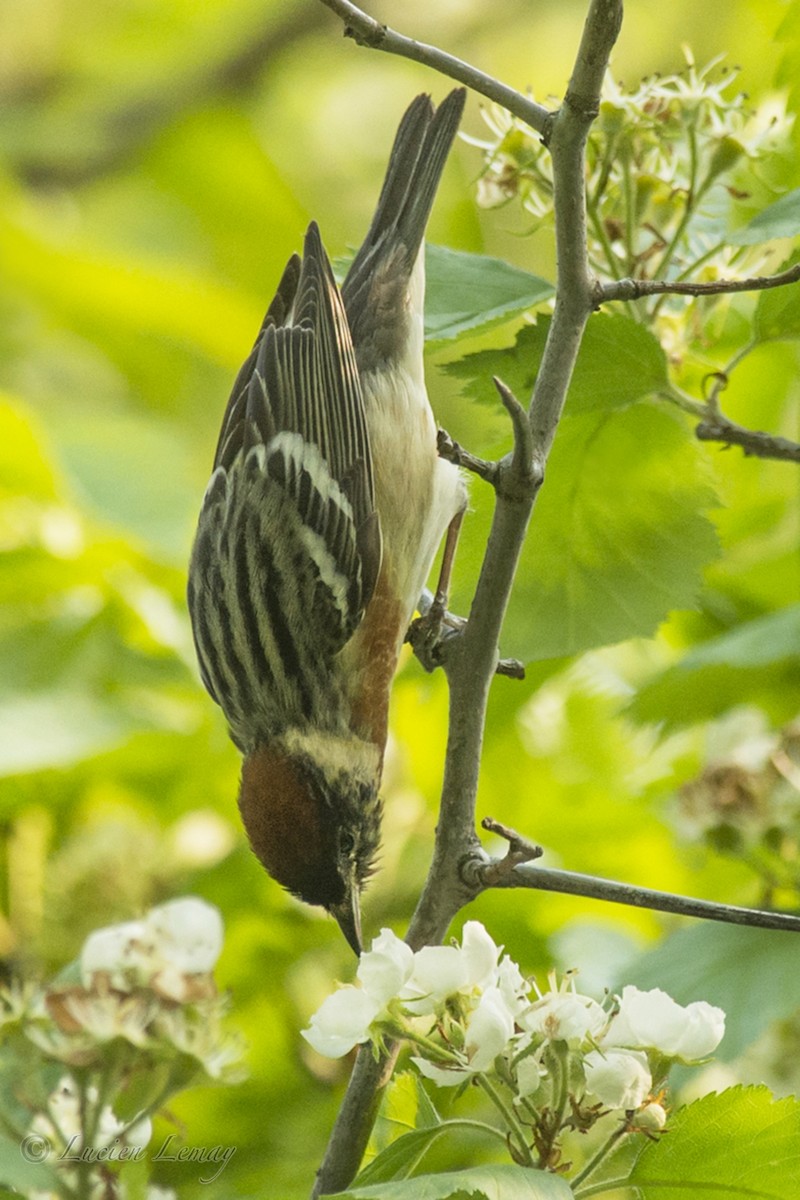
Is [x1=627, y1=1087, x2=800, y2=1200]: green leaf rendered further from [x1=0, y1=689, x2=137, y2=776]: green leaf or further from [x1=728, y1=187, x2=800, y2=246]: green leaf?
[x1=0, y1=689, x2=137, y2=776]: green leaf

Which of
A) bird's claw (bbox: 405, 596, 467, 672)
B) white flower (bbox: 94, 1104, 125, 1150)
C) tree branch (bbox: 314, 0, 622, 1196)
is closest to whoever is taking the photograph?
tree branch (bbox: 314, 0, 622, 1196)

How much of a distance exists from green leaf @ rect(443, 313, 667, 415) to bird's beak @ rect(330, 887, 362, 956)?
1.07 m

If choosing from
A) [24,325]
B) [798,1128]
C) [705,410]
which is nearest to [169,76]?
[24,325]

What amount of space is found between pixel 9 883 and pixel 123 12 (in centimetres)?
525

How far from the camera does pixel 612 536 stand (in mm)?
2188

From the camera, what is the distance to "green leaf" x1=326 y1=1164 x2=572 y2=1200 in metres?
1.26

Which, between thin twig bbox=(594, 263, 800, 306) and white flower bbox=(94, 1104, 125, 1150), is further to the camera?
white flower bbox=(94, 1104, 125, 1150)

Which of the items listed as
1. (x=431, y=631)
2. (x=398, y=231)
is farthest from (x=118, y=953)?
(x=398, y=231)

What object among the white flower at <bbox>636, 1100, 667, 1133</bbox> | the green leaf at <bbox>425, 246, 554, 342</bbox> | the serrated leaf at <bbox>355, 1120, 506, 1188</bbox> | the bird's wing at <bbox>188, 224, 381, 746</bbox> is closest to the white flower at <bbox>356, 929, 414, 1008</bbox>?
the serrated leaf at <bbox>355, 1120, 506, 1188</bbox>

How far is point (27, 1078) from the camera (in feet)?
6.09

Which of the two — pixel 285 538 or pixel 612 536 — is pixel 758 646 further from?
pixel 285 538

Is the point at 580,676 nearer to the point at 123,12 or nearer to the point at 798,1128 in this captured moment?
the point at 798,1128

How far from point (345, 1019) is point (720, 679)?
4.59 feet

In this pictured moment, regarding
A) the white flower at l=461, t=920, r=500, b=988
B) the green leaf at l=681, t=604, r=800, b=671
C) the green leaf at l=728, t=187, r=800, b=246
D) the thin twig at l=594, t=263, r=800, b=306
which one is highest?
the green leaf at l=728, t=187, r=800, b=246
